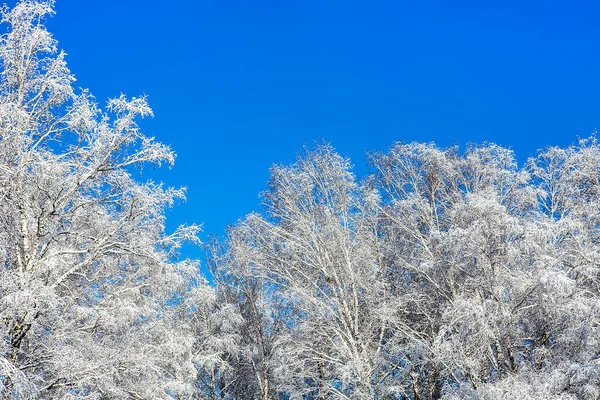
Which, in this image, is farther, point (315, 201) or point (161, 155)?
point (315, 201)

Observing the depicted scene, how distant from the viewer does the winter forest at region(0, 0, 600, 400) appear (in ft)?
28.7

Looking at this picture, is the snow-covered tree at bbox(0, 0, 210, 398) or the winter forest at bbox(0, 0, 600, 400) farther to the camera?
the winter forest at bbox(0, 0, 600, 400)

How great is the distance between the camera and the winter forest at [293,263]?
28.7 feet

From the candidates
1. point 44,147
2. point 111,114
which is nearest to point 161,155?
point 111,114

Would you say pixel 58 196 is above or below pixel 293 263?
below

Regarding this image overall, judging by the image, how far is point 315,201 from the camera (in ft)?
58.3

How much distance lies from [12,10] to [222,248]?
17.0m

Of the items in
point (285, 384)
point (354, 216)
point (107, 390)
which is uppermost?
point (354, 216)

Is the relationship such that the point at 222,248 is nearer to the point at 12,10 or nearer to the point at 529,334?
the point at 529,334

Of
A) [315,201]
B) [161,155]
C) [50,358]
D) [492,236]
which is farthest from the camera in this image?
[315,201]

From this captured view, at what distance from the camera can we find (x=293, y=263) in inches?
688

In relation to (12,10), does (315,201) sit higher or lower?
higher

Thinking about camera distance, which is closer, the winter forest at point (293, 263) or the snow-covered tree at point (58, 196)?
the snow-covered tree at point (58, 196)

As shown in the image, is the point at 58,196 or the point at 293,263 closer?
the point at 58,196
